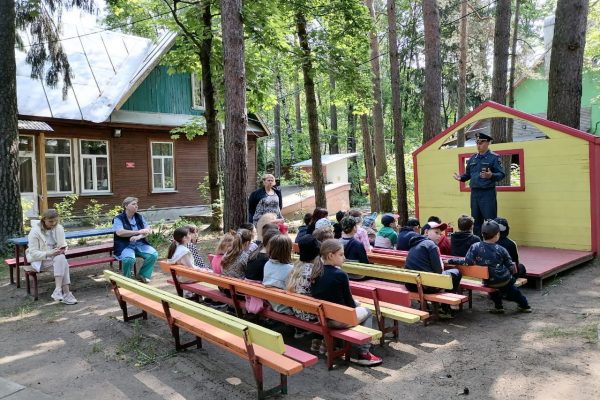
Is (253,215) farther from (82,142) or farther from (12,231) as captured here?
(82,142)

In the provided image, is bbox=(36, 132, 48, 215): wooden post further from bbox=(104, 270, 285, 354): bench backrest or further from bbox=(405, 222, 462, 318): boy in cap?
bbox=(405, 222, 462, 318): boy in cap

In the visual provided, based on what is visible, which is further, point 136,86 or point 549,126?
point 136,86

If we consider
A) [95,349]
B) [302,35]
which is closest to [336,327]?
[95,349]

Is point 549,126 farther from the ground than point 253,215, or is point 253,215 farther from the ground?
point 549,126

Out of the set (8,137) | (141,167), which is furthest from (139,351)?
(141,167)

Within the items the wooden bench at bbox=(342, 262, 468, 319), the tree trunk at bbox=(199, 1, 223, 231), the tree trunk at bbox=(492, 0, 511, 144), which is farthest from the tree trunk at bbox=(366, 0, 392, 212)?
the wooden bench at bbox=(342, 262, 468, 319)

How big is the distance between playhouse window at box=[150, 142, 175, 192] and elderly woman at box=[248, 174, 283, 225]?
39.3 feet

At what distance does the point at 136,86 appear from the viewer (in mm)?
17000

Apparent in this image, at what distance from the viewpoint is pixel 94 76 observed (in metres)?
17.9

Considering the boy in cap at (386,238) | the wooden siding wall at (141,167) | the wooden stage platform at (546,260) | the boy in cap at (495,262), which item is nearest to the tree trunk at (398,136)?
the wooden stage platform at (546,260)

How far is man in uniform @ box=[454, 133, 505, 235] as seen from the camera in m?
7.77

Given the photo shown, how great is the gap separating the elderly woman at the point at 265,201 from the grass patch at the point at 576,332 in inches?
173

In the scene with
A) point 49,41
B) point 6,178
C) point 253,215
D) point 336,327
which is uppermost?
point 49,41

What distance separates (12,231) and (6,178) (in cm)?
114
